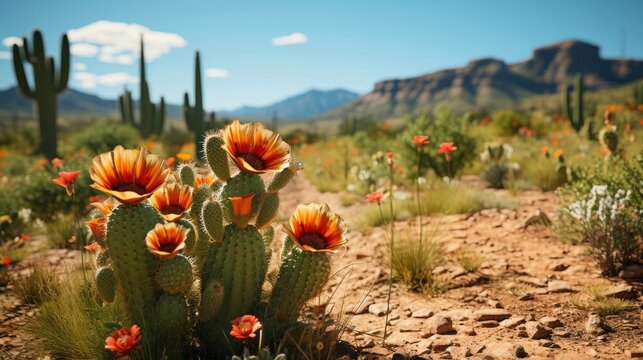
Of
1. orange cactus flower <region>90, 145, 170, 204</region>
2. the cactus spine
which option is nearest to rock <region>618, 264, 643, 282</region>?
orange cactus flower <region>90, 145, 170, 204</region>

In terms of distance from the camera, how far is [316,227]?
7.76ft

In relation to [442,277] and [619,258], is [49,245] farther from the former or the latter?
[619,258]

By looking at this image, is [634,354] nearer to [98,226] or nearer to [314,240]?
[314,240]

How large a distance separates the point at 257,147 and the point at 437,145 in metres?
6.83

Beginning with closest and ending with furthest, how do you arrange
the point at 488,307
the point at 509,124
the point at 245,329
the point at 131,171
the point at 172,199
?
the point at 245,329
the point at 131,171
the point at 172,199
the point at 488,307
the point at 509,124

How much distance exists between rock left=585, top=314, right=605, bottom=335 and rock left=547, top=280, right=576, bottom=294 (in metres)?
0.71

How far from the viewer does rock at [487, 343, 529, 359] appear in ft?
8.16

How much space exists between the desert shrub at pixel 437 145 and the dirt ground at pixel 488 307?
359 cm

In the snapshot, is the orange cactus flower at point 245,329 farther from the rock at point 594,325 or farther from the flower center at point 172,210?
the rock at point 594,325

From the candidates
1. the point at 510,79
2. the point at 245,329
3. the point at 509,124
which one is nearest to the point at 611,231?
the point at 245,329

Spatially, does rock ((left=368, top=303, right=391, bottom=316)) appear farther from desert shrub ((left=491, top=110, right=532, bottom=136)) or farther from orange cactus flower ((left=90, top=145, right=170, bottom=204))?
desert shrub ((left=491, top=110, right=532, bottom=136))

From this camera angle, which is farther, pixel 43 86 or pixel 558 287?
pixel 43 86

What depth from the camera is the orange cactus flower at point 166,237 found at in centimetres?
202

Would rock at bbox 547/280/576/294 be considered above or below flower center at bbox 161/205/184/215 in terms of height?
below
